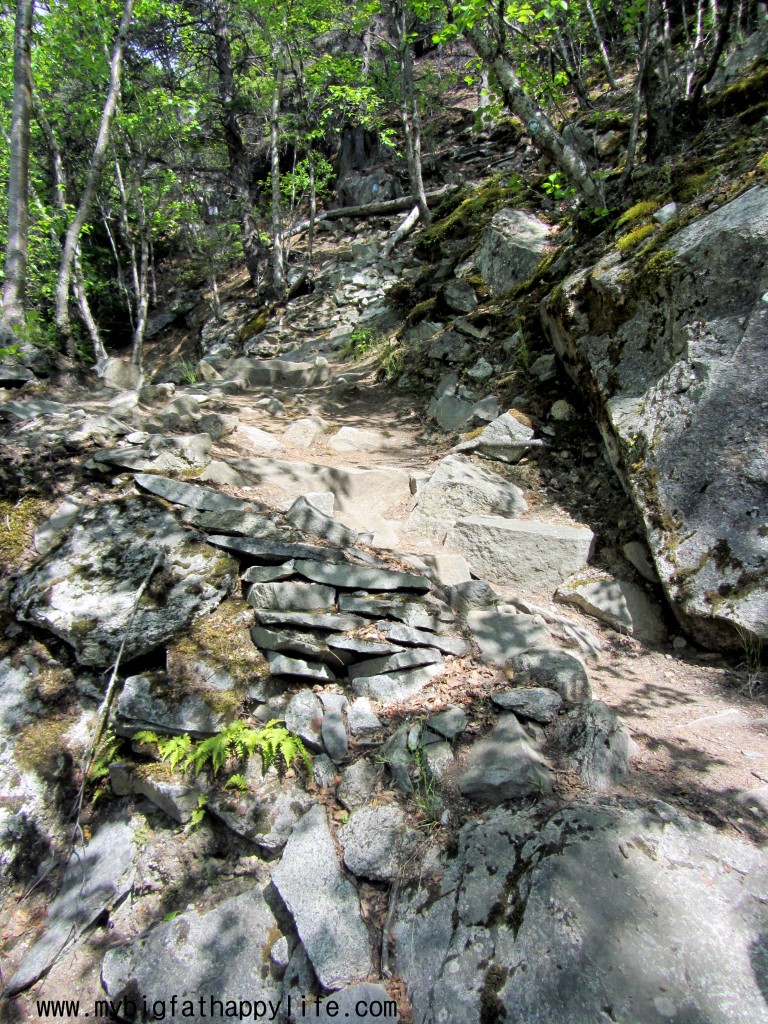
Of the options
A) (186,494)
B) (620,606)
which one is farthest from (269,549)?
(620,606)

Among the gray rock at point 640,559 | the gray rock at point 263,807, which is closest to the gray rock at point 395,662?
the gray rock at point 263,807

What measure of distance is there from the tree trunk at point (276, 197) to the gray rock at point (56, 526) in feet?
38.3

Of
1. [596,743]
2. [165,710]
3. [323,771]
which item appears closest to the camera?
[596,743]

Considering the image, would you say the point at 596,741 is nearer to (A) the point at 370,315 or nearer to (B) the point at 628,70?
(A) the point at 370,315

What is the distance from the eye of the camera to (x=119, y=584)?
13.8ft

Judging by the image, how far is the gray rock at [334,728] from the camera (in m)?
3.33

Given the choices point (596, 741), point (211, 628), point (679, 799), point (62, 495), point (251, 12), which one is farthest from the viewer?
point (251, 12)

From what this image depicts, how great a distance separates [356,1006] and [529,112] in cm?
808

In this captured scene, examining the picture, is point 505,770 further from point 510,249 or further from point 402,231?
point 402,231

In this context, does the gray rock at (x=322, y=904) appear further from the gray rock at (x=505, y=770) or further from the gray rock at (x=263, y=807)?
the gray rock at (x=505, y=770)

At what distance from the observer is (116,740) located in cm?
364

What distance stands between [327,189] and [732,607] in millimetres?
21061

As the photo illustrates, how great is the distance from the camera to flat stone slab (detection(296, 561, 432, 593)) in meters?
4.25

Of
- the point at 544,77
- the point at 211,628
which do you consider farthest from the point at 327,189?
the point at 211,628
